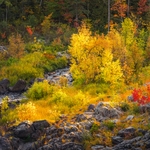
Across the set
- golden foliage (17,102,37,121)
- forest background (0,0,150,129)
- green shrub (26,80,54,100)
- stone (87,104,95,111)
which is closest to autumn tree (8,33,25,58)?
forest background (0,0,150,129)

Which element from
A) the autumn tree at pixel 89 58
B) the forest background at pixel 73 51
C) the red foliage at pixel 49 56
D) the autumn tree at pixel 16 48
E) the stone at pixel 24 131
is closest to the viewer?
the stone at pixel 24 131

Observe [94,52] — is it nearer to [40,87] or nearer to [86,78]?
[86,78]

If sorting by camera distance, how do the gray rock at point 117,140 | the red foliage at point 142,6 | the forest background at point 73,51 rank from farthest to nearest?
the red foliage at point 142,6
the forest background at point 73,51
the gray rock at point 117,140

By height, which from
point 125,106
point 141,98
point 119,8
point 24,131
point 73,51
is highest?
point 119,8

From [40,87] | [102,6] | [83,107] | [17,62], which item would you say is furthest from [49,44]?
[83,107]

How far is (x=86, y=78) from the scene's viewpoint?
28.1 m

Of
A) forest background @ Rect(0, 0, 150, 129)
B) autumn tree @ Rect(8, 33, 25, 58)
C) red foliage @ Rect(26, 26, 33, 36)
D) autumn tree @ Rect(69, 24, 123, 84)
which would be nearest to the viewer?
forest background @ Rect(0, 0, 150, 129)

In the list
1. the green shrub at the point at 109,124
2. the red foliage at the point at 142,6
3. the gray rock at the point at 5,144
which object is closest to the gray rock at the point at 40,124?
the gray rock at the point at 5,144

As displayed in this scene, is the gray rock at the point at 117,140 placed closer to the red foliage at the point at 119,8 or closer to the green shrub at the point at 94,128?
the green shrub at the point at 94,128

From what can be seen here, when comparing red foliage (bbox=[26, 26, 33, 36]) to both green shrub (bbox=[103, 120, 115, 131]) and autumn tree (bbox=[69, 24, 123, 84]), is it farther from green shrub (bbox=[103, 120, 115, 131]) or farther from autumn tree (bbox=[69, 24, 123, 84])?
green shrub (bbox=[103, 120, 115, 131])

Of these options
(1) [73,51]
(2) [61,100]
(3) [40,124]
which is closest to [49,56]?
(1) [73,51]

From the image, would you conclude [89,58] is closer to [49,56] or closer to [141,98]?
[141,98]

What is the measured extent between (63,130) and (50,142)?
3.76ft

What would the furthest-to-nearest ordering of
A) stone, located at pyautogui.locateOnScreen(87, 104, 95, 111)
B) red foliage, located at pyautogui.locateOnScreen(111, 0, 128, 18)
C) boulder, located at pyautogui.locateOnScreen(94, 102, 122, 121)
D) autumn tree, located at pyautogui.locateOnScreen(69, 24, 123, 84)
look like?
1. red foliage, located at pyautogui.locateOnScreen(111, 0, 128, 18)
2. autumn tree, located at pyautogui.locateOnScreen(69, 24, 123, 84)
3. stone, located at pyautogui.locateOnScreen(87, 104, 95, 111)
4. boulder, located at pyautogui.locateOnScreen(94, 102, 122, 121)
